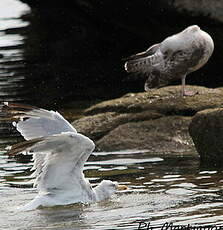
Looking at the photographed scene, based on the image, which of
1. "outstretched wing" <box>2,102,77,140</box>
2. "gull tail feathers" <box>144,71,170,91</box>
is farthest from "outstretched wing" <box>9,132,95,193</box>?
"gull tail feathers" <box>144,71,170,91</box>

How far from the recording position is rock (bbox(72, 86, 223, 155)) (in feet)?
41.5

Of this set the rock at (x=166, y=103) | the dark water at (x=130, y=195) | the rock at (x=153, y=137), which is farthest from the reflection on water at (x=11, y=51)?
the rock at (x=153, y=137)

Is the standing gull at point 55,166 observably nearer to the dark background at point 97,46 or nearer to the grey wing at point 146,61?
the grey wing at point 146,61

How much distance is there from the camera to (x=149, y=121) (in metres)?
13.1

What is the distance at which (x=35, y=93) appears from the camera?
58.2 ft

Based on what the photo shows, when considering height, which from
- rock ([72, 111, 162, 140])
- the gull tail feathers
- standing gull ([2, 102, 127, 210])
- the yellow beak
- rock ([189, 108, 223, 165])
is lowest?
the gull tail feathers

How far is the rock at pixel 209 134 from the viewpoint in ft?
37.1

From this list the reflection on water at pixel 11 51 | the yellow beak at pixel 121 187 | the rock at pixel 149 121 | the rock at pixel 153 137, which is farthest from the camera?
the reflection on water at pixel 11 51

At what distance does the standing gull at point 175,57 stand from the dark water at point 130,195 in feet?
7.87

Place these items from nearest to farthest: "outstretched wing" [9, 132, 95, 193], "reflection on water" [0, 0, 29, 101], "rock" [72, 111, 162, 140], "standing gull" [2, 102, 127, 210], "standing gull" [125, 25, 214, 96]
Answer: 1. "outstretched wing" [9, 132, 95, 193]
2. "standing gull" [2, 102, 127, 210]
3. "rock" [72, 111, 162, 140]
4. "standing gull" [125, 25, 214, 96]
5. "reflection on water" [0, 0, 29, 101]

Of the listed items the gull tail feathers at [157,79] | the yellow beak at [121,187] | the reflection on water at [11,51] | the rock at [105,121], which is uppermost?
the yellow beak at [121,187]

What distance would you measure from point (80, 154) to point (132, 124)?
3851 millimetres

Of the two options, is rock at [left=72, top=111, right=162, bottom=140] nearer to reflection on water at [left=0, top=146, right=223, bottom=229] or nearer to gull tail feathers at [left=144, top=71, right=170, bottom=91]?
reflection on water at [left=0, top=146, right=223, bottom=229]

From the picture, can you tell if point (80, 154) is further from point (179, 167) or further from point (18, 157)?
point (18, 157)
